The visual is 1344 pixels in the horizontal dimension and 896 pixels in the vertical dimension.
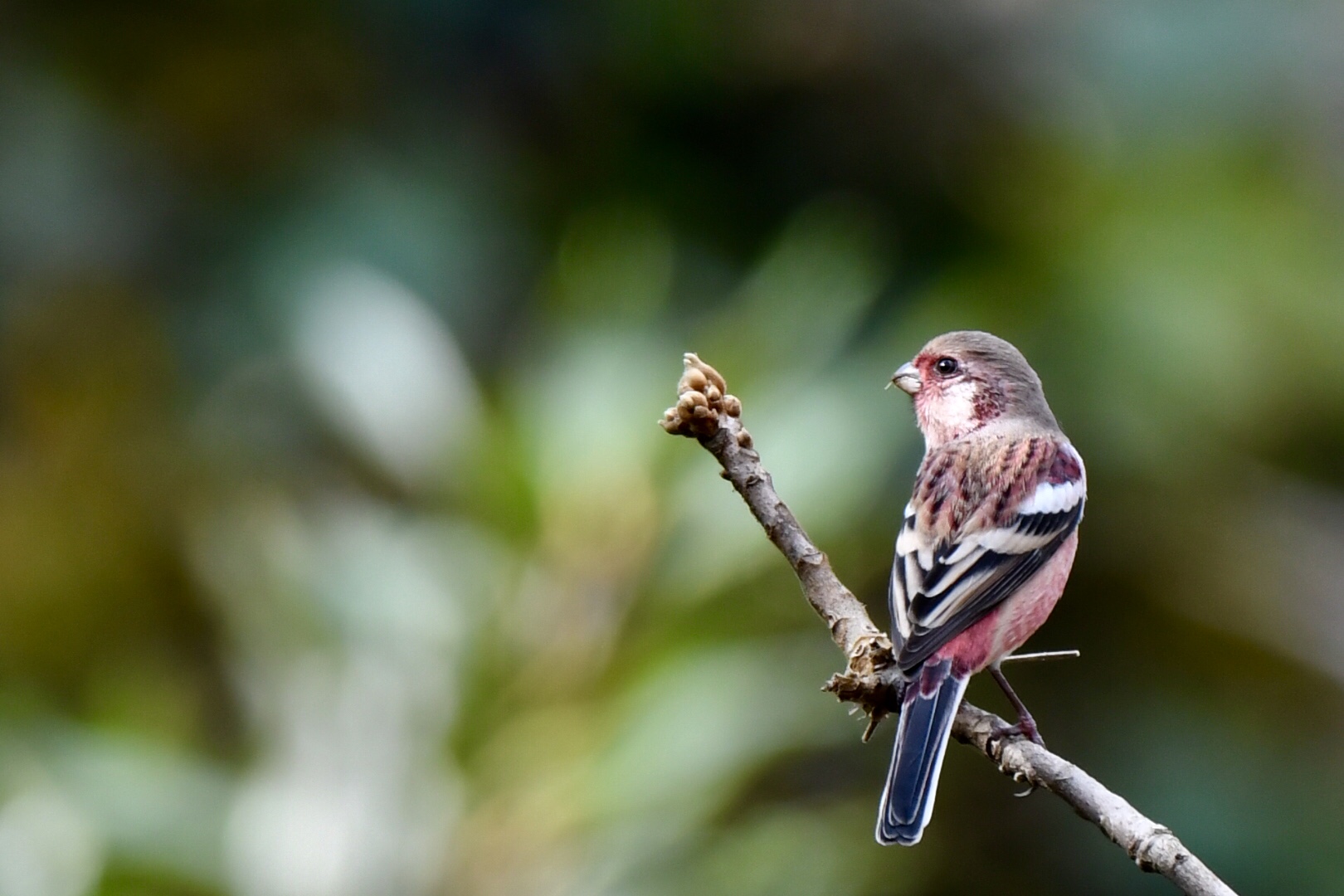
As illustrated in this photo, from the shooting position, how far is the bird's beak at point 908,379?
9.89 ft

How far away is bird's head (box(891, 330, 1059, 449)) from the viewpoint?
9.89ft

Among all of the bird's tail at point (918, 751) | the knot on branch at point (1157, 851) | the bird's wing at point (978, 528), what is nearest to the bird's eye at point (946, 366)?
the bird's wing at point (978, 528)

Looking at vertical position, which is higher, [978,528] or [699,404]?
[978,528]

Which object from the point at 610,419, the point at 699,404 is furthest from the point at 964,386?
the point at 610,419

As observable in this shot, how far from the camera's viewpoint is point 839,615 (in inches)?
82.5

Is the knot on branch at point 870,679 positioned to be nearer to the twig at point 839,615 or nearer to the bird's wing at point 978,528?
the twig at point 839,615

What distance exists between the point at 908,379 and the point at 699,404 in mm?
1173

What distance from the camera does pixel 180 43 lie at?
6.64 m

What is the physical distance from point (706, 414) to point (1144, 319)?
427cm

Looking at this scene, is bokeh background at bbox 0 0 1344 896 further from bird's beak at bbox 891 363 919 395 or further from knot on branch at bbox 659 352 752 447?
knot on branch at bbox 659 352 752 447

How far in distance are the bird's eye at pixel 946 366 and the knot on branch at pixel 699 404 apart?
115 centimetres

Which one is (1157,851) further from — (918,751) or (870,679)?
(918,751)

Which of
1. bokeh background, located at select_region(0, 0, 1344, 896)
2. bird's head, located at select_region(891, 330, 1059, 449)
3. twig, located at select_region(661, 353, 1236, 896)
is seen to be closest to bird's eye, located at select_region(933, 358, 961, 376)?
bird's head, located at select_region(891, 330, 1059, 449)

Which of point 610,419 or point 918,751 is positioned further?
point 610,419
